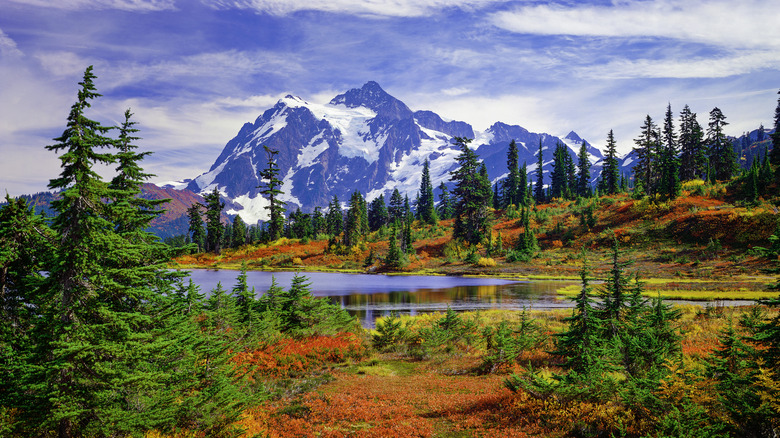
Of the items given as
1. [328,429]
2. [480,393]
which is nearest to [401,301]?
[480,393]

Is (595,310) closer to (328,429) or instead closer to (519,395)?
(519,395)

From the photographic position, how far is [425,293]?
44.5 meters

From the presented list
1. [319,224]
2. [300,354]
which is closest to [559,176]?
[319,224]

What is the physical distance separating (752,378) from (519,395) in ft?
17.1

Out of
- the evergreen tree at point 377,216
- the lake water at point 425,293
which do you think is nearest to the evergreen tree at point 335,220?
the evergreen tree at point 377,216

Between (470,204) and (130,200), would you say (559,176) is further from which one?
(130,200)

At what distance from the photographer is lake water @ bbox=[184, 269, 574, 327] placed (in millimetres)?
34156

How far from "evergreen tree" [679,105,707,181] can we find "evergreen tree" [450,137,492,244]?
40165 mm

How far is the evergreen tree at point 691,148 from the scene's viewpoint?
3041 inches

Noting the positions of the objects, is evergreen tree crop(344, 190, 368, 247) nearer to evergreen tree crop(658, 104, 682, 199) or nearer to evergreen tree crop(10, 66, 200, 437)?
evergreen tree crop(658, 104, 682, 199)

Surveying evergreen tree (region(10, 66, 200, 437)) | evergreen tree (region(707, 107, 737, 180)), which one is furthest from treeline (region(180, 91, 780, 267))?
evergreen tree (region(10, 66, 200, 437))

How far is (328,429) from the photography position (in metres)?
10.1

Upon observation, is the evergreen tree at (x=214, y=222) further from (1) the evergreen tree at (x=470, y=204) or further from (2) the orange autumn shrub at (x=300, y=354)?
(2) the orange autumn shrub at (x=300, y=354)

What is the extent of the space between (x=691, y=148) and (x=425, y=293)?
6936 centimetres
